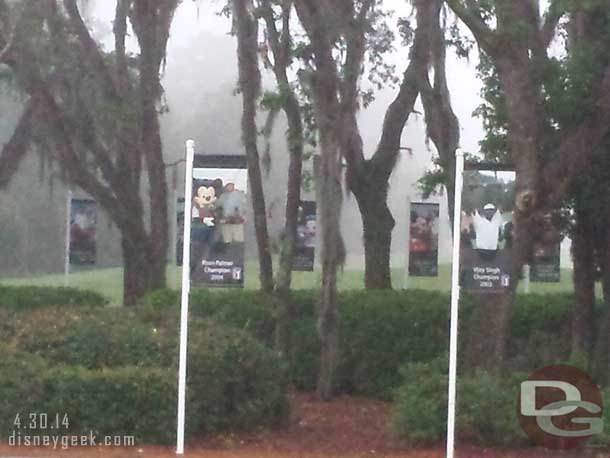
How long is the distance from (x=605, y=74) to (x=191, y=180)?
Answer: 5.76m

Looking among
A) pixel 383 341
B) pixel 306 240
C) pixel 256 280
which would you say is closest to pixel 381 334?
pixel 383 341

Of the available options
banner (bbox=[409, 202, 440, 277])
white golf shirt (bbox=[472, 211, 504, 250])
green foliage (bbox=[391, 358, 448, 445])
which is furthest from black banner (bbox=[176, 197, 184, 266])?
banner (bbox=[409, 202, 440, 277])

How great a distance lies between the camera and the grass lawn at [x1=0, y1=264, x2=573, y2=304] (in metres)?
21.8

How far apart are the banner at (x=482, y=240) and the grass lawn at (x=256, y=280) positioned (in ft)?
22.9

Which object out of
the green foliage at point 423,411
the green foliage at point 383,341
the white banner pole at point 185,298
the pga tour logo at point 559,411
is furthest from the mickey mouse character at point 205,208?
the green foliage at point 383,341

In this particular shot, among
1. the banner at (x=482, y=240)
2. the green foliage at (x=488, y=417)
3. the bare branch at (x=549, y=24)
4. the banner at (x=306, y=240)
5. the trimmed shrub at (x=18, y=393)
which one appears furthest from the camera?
the banner at (x=306, y=240)

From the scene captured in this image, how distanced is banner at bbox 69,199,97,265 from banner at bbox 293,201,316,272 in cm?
485

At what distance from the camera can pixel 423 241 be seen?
927 inches

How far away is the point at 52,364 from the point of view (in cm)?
1302

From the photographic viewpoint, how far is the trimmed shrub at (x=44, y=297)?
21.5m

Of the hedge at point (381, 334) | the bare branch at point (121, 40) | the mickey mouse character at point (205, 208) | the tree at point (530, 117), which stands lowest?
the hedge at point (381, 334)

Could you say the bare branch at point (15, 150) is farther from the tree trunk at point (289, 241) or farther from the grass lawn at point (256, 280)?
the tree trunk at point (289, 241)

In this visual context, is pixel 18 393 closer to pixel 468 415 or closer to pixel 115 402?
pixel 115 402

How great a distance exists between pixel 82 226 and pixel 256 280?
5.38m
